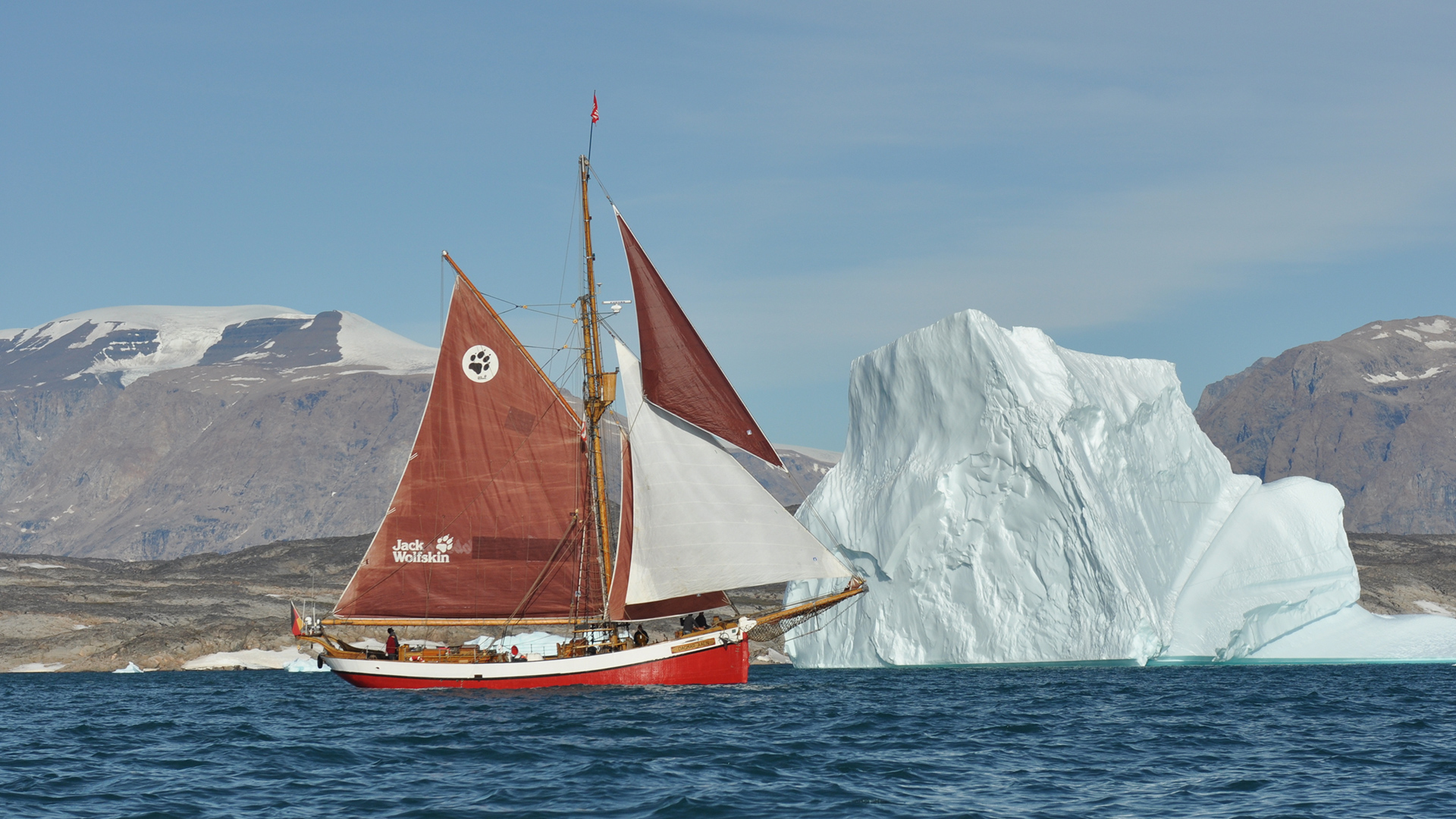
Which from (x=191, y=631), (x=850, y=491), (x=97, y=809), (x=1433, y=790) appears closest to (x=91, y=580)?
(x=191, y=631)

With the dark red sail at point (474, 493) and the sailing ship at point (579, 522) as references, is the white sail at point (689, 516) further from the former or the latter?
the dark red sail at point (474, 493)

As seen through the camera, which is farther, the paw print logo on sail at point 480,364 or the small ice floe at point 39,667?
the small ice floe at point 39,667

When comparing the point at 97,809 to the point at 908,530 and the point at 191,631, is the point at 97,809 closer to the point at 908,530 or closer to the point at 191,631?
the point at 908,530

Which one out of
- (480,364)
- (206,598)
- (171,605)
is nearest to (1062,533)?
(480,364)

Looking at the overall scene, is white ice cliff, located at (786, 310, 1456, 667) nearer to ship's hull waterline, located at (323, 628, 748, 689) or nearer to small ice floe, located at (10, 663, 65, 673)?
ship's hull waterline, located at (323, 628, 748, 689)

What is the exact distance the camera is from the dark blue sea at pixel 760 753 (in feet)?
78.2

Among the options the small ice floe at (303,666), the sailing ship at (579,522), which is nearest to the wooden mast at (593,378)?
the sailing ship at (579,522)

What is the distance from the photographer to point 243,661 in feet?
326

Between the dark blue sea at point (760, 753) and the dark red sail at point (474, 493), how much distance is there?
4245mm

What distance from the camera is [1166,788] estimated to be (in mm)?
25281

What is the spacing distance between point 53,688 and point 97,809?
49794mm

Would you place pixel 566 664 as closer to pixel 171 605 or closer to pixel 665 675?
pixel 665 675

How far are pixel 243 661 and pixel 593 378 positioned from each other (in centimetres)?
5822

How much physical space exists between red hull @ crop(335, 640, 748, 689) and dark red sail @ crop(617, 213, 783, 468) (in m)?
7.95
